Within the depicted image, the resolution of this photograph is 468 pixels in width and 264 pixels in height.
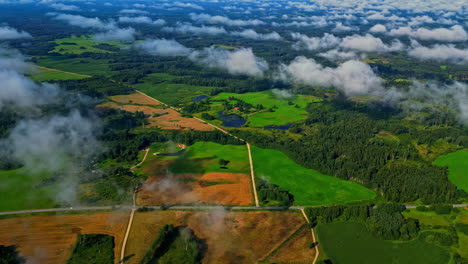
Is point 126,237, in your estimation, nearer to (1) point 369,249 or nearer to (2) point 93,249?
(2) point 93,249

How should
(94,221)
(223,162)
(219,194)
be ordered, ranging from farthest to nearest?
(223,162) < (219,194) < (94,221)

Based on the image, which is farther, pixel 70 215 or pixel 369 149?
pixel 369 149

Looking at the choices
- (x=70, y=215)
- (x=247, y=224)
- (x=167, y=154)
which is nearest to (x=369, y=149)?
(x=247, y=224)

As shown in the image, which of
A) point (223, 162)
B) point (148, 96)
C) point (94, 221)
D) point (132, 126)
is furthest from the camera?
point (148, 96)

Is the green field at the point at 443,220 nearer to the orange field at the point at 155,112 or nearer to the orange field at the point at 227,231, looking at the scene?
the orange field at the point at 227,231

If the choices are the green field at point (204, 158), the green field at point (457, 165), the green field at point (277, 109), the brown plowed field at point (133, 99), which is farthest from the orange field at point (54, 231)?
the brown plowed field at point (133, 99)

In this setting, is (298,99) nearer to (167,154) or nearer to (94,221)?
(167,154)
